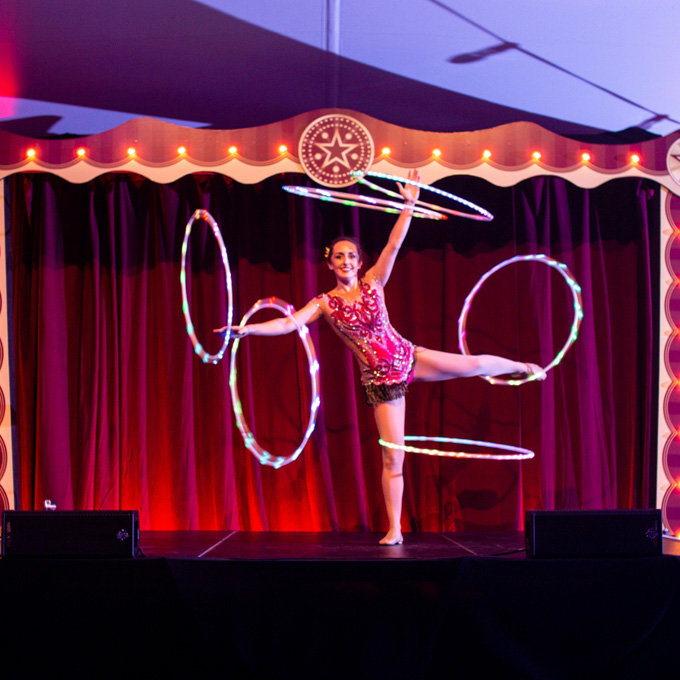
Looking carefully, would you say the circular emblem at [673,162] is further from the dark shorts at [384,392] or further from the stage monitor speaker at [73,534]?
the stage monitor speaker at [73,534]

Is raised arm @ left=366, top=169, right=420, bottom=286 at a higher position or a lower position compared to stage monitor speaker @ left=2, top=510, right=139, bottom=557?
higher

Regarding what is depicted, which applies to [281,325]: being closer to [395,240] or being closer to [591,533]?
[395,240]

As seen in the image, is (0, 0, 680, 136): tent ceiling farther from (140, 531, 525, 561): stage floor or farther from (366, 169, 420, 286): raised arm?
(140, 531, 525, 561): stage floor

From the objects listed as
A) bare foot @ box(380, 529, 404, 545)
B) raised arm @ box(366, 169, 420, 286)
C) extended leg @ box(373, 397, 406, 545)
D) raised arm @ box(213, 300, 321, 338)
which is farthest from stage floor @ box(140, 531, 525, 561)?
raised arm @ box(366, 169, 420, 286)

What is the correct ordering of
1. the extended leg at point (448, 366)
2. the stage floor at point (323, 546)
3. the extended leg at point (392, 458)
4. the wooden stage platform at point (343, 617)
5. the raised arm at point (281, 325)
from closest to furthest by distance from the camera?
the wooden stage platform at point (343, 617)
the stage floor at point (323, 546)
the raised arm at point (281, 325)
the extended leg at point (392, 458)
the extended leg at point (448, 366)

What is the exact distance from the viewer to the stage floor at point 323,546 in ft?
11.9

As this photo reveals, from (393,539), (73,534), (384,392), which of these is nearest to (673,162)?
(384,392)

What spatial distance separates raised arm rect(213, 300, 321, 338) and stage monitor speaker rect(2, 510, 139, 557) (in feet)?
3.86

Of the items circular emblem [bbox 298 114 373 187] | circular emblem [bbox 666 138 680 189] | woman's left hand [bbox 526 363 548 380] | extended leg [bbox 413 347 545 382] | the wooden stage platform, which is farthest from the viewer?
circular emblem [bbox 666 138 680 189]

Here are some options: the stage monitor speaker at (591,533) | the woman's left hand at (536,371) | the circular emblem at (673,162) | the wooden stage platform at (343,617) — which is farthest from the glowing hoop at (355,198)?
the wooden stage platform at (343,617)

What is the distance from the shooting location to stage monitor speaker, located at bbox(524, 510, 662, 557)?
3412 millimetres

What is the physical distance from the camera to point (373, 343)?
14.4 feet

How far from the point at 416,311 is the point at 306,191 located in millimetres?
1367

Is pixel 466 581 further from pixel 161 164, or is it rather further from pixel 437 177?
pixel 161 164
